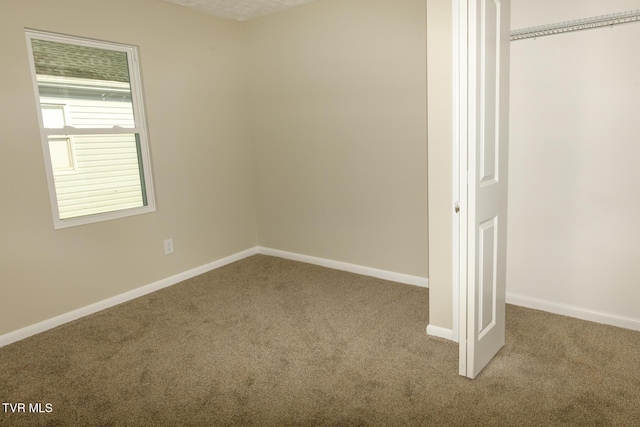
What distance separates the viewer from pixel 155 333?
2.90 metres

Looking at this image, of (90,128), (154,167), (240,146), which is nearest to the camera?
Answer: (90,128)

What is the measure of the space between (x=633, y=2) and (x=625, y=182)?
39.0 inches

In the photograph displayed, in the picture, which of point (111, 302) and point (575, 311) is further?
point (111, 302)

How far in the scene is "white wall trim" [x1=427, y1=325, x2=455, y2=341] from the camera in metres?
2.63

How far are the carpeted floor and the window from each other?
0.87 m

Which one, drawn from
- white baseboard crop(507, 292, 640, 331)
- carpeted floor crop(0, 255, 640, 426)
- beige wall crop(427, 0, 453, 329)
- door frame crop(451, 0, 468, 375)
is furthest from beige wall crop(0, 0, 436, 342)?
white baseboard crop(507, 292, 640, 331)

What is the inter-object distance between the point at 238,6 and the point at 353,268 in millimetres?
2542

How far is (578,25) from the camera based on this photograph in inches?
99.0

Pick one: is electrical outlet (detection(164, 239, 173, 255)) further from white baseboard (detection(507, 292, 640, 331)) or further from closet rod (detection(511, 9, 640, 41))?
closet rod (detection(511, 9, 640, 41))

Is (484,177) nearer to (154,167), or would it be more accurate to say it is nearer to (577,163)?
(577,163)

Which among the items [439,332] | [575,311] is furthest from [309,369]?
[575,311]

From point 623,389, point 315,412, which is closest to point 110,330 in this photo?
point 315,412

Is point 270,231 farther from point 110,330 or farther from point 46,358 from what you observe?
point 46,358

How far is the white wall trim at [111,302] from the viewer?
289cm
